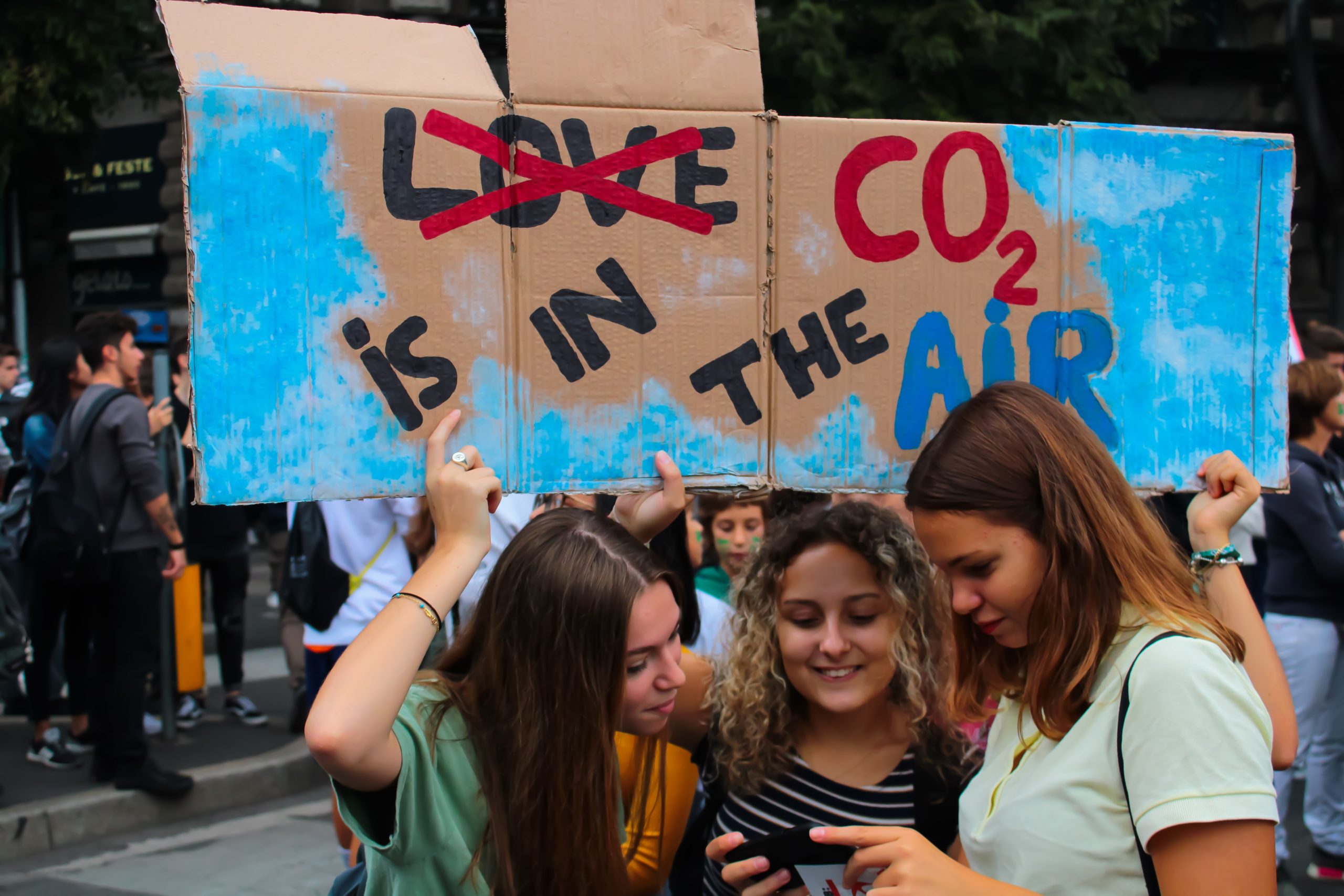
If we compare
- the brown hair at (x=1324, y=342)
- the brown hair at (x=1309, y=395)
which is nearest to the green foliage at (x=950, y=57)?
the brown hair at (x=1324, y=342)

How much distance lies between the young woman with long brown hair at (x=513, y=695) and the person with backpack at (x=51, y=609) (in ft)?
15.4

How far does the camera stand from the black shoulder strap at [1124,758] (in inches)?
57.6

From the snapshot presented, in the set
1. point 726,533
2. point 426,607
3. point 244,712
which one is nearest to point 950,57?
point 726,533

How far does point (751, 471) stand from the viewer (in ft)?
6.48

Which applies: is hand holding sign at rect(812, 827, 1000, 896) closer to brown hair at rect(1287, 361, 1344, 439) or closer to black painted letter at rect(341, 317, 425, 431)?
black painted letter at rect(341, 317, 425, 431)

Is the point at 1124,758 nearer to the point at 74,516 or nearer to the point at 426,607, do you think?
the point at 426,607

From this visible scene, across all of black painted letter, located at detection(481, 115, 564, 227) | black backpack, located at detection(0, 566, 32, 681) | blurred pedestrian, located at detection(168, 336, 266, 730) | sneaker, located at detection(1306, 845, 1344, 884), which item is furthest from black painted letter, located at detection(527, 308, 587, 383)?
blurred pedestrian, located at detection(168, 336, 266, 730)

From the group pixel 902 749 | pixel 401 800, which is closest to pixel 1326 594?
pixel 902 749

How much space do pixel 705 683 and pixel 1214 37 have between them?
1534 centimetres

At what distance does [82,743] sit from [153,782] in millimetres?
1146

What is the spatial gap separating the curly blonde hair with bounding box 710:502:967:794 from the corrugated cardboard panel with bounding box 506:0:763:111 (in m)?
0.89

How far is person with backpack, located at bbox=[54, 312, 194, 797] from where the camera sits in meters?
5.38

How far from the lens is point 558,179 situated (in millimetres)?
1864

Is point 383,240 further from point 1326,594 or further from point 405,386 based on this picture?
point 1326,594
